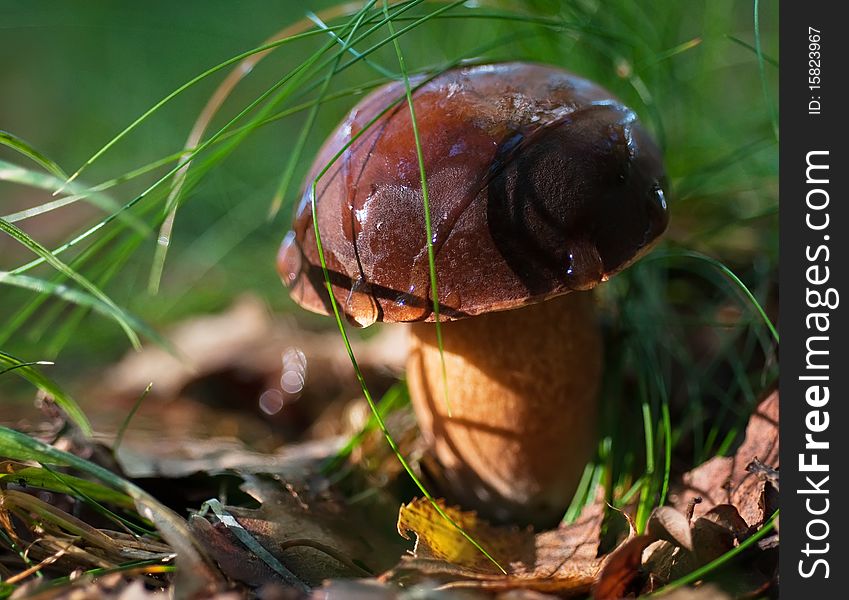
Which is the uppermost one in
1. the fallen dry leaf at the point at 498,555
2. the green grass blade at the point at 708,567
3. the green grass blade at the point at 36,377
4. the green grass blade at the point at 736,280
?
the green grass blade at the point at 736,280

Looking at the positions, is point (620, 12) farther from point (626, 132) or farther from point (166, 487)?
point (166, 487)

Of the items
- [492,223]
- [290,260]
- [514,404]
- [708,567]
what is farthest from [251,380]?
[708,567]

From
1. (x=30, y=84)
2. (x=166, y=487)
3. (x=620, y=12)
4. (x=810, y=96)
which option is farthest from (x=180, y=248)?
(x=30, y=84)

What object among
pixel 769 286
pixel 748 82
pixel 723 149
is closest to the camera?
pixel 769 286

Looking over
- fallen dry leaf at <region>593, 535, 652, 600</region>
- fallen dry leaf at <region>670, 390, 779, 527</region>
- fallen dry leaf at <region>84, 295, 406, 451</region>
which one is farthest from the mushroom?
fallen dry leaf at <region>84, 295, 406, 451</region>

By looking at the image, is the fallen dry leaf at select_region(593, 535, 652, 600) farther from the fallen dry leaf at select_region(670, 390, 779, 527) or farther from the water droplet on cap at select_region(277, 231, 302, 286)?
the water droplet on cap at select_region(277, 231, 302, 286)

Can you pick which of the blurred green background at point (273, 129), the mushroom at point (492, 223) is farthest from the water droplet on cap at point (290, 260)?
the blurred green background at point (273, 129)

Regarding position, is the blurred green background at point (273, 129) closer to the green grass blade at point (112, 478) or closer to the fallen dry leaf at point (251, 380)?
the fallen dry leaf at point (251, 380)
